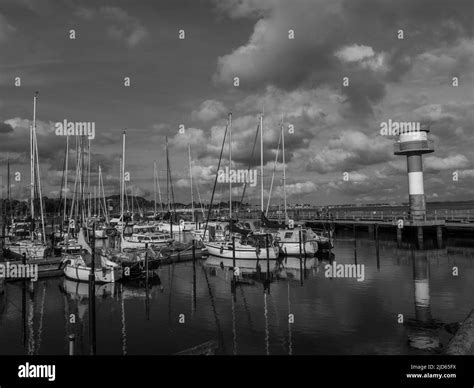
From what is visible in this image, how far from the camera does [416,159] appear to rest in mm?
52312

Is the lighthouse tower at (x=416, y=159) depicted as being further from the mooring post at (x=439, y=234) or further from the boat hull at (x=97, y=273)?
the boat hull at (x=97, y=273)

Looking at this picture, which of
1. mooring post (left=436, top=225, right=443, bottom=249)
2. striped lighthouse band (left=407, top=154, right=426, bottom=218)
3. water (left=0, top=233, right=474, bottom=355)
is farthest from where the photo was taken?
striped lighthouse band (left=407, top=154, right=426, bottom=218)

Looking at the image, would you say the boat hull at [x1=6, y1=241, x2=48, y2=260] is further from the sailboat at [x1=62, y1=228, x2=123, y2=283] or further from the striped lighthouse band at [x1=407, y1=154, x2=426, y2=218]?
the striped lighthouse band at [x1=407, y1=154, x2=426, y2=218]

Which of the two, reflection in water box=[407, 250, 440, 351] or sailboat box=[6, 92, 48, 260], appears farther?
sailboat box=[6, 92, 48, 260]

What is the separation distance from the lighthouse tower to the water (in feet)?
59.6

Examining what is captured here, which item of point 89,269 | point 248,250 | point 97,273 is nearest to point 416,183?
point 248,250

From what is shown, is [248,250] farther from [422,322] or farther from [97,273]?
[422,322]

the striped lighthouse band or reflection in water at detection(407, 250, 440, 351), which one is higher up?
the striped lighthouse band

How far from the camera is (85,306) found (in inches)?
1005

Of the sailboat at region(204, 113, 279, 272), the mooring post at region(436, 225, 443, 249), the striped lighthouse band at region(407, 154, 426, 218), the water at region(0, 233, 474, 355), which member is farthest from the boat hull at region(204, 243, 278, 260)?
the striped lighthouse band at region(407, 154, 426, 218)

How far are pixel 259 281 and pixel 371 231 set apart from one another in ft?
131

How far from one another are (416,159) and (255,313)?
38.2 metres

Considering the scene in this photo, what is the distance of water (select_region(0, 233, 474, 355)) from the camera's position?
1784cm

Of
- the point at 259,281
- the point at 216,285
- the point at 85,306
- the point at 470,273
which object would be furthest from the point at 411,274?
the point at 85,306
